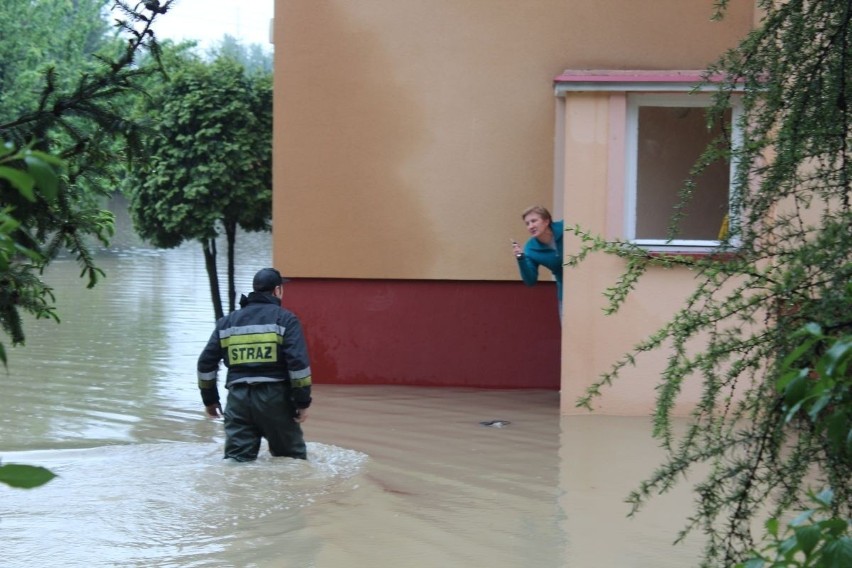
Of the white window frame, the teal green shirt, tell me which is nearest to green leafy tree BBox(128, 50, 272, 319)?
the teal green shirt

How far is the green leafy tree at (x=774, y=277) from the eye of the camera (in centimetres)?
421

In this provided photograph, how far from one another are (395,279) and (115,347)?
5157 mm

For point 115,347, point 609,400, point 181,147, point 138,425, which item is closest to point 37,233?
point 138,425

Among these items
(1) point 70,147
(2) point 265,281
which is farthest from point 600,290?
(1) point 70,147

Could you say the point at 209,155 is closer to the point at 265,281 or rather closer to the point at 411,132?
the point at 411,132

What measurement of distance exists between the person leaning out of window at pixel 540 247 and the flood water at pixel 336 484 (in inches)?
49.7

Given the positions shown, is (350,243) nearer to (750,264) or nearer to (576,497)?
(576,497)

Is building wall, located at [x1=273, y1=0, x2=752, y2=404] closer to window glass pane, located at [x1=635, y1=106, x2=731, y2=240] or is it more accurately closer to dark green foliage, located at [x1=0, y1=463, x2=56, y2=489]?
window glass pane, located at [x1=635, y1=106, x2=731, y2=240]

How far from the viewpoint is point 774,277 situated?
4473 mm

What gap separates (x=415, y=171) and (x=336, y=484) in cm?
464

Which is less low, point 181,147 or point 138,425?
point 181,147

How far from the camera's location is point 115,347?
52.9 ft

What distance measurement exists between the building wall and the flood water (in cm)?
60

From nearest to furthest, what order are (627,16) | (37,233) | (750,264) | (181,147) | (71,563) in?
(750,264)
(37,233)
(71,563)
(627,16)
(181,147)
